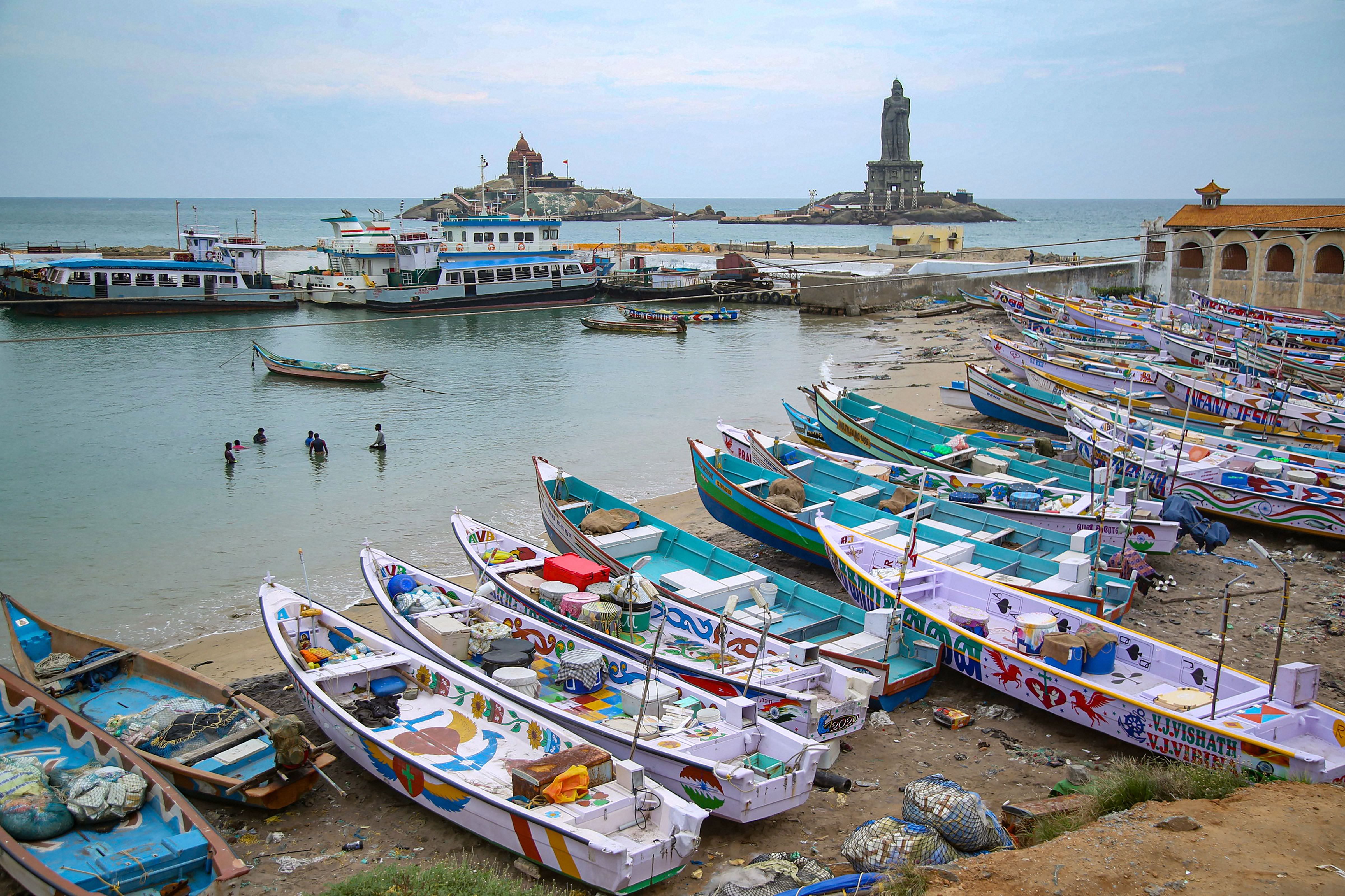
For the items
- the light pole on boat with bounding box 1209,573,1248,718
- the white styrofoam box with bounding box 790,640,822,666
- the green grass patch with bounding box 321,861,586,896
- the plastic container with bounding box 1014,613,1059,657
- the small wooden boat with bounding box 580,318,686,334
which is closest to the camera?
the green grass patch with bounding box 321,861,586,896

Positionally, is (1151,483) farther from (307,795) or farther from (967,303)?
(967,303)

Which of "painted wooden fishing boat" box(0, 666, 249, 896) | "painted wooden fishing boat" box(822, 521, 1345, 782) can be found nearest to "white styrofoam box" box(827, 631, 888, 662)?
"painted wooden fishing boat" box(822, 521, 1345, 782)

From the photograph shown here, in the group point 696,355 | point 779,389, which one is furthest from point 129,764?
point 696,355

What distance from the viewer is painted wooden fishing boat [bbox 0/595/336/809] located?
789 centimetres

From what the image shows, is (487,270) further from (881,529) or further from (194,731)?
(194,731)

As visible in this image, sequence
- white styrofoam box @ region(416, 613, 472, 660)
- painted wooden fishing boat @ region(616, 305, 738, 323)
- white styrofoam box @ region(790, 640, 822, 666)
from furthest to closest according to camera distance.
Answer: painted wooden fishing boat @ region(616, 305, 738, 323), white styrofoam box @ region(416, 613, 472, 660), white styrofoam box @ region(790, 640, 822, 666)

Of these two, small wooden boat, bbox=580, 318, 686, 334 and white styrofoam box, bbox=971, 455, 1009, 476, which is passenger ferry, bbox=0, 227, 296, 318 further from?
white styrofoam box, bbox=971, 455, 1009, 476

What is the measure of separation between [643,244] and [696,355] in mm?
47480

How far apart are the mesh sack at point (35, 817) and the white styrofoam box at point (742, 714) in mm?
5354

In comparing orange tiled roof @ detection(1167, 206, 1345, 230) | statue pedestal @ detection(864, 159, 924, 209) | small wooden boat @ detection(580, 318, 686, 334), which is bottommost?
small wooden boat @ detection(580, 318, 686, 334)

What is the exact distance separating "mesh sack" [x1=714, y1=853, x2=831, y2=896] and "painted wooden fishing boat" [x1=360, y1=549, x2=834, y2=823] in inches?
17.0

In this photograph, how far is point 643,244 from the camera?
272 feet

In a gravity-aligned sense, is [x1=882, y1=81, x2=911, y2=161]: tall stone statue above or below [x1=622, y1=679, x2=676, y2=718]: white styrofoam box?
above

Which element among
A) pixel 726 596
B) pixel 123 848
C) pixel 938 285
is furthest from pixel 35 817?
pixel 938 285
